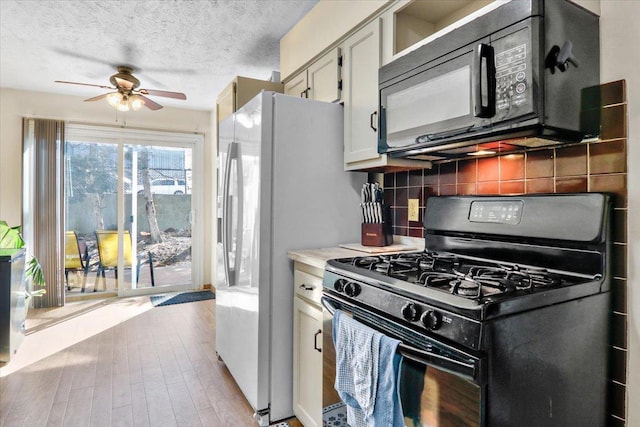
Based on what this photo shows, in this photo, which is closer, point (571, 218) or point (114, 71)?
point (571, 218)

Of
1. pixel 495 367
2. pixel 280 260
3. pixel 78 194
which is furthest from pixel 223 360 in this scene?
pixel 78 194

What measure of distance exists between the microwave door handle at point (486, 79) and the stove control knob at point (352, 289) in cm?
72

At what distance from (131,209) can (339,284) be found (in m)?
4.18

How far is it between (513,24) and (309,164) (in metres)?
1.20

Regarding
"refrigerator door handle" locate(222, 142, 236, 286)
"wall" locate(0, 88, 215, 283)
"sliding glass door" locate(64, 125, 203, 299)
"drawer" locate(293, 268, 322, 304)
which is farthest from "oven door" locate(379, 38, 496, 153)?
"sliding glass door" locate(64, 125, 203, 299)

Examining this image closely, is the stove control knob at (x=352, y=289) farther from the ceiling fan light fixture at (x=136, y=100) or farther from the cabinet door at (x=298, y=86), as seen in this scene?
the ceiling fan light fixture at (x=136, y=100)

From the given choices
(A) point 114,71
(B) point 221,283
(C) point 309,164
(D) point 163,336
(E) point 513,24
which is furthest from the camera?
(A) point 114,71

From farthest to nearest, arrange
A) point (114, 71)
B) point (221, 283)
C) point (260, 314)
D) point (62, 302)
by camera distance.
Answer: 1. point (62, 302)
2. point (114, 71)
3. point (221, 283)
4. point (260, 314)

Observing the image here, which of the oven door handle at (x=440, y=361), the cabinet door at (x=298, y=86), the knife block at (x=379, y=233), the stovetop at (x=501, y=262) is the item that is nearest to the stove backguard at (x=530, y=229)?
the stovetop at (x=501, y=262)

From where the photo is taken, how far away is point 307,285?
6.09ft

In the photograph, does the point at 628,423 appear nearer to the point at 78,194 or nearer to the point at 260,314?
the point at 260,314

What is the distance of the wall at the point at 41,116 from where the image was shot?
4113 mm

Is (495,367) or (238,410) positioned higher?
(495,367)

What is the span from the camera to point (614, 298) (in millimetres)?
1193
